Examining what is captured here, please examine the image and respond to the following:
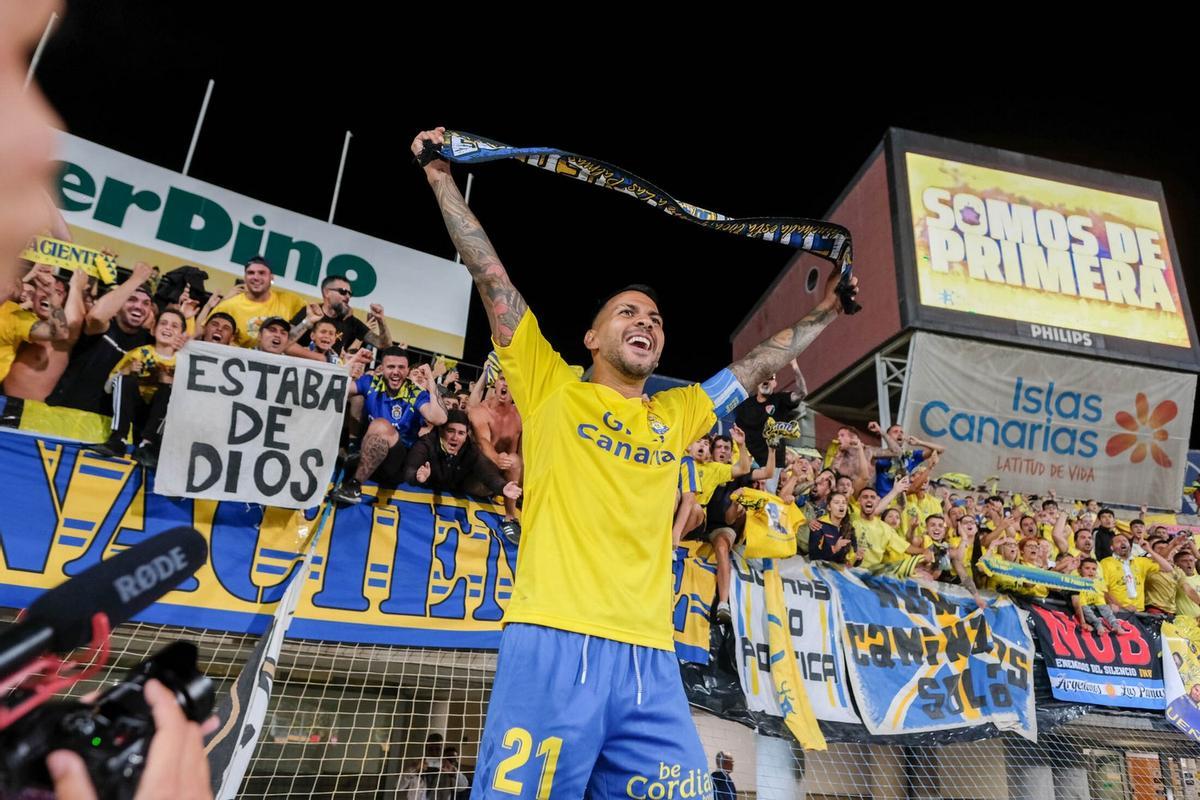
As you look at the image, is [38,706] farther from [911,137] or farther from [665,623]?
[911,137]

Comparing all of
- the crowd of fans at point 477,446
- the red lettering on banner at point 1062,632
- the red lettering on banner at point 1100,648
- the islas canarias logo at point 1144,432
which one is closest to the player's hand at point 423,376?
the crowd of fans at point 477,446

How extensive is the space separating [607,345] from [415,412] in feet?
10.6

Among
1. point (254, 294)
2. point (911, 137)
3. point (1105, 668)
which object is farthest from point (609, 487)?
point (911, 137)

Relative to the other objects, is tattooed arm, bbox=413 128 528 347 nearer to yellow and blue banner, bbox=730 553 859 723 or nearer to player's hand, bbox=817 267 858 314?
player's hand, bbox=817 267 858 314

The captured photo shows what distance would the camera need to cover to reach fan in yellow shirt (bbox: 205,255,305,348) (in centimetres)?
660

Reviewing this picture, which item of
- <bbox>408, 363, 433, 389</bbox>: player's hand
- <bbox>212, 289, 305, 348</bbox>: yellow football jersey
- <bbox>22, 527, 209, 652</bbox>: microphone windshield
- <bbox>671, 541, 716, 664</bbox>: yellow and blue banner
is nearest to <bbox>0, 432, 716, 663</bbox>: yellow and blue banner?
<bbox>671, 541, 716, 664</bbox>: yellow and blue banner

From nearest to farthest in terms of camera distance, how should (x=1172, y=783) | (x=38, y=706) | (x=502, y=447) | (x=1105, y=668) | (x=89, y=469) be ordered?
(x=38, y=706) → (x=89, y=469) → (x=502, y=447) → (x=1105, y=668) → (x=1172, y=783)

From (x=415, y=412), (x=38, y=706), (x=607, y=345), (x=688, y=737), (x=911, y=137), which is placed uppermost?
(x=911, y=137)

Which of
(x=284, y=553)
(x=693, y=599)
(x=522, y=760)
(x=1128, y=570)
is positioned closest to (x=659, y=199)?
(x=522, y=760)

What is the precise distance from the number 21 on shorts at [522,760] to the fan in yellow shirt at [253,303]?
5173 millimetres

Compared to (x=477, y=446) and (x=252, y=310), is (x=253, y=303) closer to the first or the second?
(x=252, y=310)

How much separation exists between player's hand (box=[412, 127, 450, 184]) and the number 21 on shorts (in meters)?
2.19

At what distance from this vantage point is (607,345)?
3051mm

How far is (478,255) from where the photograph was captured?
10.2 ft
